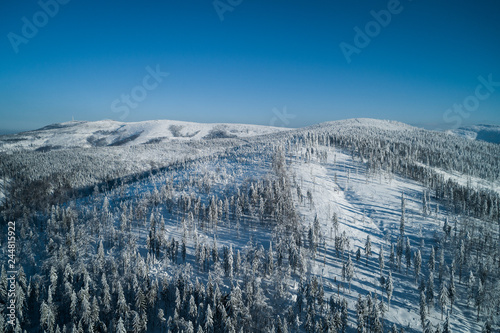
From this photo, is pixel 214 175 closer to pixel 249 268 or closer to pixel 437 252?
pixel 249 268

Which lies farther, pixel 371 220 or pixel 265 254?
pixel 371 220

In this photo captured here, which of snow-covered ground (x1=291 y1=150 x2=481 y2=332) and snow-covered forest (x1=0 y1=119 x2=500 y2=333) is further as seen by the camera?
snow-covered ground (x1=291 y1=150 x2=481 y2=332)

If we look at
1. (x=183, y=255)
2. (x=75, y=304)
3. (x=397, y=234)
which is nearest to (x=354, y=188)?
(x=397, y=234)

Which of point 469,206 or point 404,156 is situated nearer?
point 469,206

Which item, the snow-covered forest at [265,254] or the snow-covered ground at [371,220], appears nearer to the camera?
the snow-covered forest at [265,254]

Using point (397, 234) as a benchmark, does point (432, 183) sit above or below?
above

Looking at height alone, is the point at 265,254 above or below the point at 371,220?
below

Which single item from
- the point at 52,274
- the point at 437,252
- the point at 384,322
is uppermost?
the point at 52,274

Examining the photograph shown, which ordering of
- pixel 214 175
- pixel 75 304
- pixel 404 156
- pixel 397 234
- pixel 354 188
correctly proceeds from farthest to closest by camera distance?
pixel 404 156
pixel 214 175
pixel 354 188
pixel 397 234
pixel 75 304
